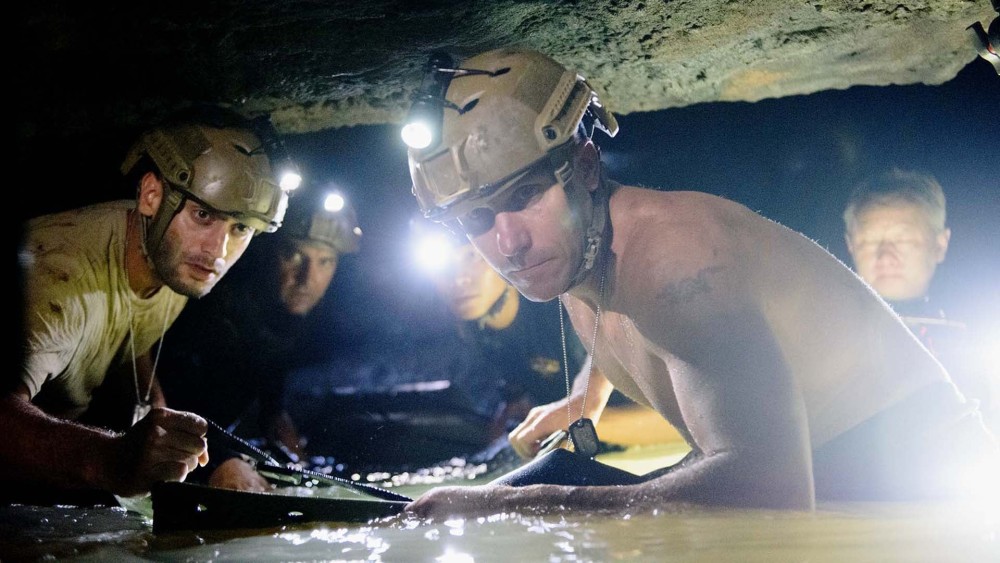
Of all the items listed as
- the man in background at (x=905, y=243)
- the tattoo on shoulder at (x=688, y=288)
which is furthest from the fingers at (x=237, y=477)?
the man in background at (x=905, y=243)

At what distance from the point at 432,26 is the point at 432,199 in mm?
1388

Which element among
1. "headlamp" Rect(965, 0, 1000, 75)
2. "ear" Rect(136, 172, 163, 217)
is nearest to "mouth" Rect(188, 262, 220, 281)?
"ear" Rect(136, 172, 163, 217)

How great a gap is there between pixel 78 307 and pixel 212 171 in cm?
105

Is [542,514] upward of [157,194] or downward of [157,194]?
downward

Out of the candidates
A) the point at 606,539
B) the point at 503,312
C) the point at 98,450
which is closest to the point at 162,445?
the point at 98,450

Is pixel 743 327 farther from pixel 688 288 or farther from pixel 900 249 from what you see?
A: pixel 900 249

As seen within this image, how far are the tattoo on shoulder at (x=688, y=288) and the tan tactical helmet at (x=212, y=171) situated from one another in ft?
9.23

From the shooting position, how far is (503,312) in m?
8.04

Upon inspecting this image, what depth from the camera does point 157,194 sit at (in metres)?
4.65

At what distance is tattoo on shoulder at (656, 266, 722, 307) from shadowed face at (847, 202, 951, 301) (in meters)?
4.35

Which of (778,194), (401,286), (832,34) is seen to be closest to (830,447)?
(832,34)

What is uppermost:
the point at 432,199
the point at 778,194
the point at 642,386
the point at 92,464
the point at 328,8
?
the point at 778,194

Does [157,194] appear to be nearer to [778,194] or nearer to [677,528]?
[677,528]

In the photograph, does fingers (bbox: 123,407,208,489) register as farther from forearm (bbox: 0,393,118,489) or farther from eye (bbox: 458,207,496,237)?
eye (bbox: 458,207,496,237)
